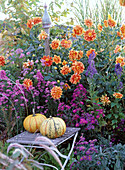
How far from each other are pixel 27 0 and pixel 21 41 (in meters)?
0.81

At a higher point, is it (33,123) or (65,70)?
(65,70)

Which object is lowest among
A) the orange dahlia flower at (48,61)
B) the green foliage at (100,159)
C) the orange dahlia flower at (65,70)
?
the green foliage at (100,159)

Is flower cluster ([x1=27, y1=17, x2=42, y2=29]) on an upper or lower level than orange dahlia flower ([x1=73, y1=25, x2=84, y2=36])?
upper

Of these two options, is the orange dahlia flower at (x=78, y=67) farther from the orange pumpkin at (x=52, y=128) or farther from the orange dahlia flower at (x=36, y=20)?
the orange dahlia flower at (x=36, y=20)

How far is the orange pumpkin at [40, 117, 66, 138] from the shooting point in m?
2.15

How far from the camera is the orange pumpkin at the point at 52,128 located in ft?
7.05

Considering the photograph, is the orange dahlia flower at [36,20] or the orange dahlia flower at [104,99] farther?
the orange dahlia flower at [36,20]

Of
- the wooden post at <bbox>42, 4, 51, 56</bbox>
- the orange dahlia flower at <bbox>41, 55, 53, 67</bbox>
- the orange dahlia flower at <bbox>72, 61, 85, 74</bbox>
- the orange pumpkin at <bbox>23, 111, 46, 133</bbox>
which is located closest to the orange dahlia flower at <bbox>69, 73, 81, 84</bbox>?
the orange dahlia flower at <bbox>72, 61, 85, 74</bbox>

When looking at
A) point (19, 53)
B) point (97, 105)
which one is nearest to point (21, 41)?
point (19, 53)

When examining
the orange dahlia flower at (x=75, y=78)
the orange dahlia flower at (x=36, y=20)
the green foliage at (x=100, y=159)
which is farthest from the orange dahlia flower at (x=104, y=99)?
the orange dahlia flower at (x=36, y=20)

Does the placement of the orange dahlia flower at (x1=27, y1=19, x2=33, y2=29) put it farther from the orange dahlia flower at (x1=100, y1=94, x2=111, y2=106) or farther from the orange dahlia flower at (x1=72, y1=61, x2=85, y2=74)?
the orange dahlia flower at (x1=100, y1=94, x2=111, y2=106)

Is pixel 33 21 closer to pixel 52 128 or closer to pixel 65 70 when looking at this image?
pixel 65 70

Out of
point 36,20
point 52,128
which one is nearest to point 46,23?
point 36,20

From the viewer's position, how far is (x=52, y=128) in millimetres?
2143
